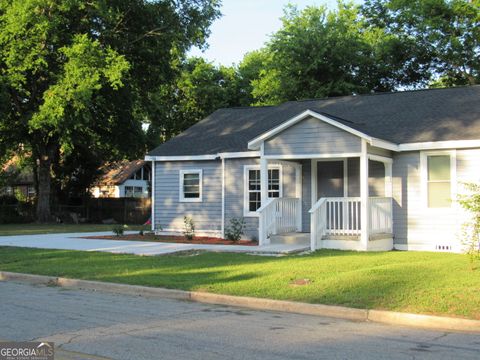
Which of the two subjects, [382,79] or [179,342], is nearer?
[179,342]

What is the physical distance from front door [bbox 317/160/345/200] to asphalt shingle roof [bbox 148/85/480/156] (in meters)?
1.56

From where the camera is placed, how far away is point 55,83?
99.2ft

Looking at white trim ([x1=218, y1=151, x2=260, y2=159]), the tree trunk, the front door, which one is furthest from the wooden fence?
the front door

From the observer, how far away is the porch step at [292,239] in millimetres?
17125

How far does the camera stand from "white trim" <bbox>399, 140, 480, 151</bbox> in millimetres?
15125

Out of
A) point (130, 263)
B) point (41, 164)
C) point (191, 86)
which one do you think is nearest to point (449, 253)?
point (130, 263)

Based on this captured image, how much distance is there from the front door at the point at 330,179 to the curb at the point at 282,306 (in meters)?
9.01

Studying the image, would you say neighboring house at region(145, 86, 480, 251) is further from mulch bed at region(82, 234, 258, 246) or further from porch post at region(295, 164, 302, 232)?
mulch bed at region(82, 234, 258, 246)

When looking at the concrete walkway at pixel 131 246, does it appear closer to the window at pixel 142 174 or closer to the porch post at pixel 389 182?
the porch post at pixel 389 182

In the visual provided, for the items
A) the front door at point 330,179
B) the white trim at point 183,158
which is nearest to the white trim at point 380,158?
the front door at point 330,179

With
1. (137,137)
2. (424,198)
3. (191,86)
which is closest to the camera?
(424,198)

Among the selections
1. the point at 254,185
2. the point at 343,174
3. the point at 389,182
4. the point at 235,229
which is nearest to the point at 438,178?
the point at 389,182

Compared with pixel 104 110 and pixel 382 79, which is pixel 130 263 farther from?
pixel 382 79

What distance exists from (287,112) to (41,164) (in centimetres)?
1968
